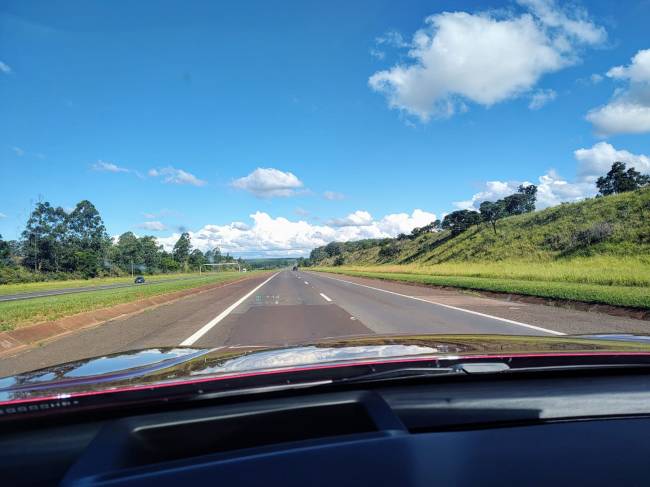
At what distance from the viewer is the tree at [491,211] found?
7569cm

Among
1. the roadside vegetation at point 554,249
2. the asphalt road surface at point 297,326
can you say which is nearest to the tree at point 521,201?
the roadside vegetation at point 554,249

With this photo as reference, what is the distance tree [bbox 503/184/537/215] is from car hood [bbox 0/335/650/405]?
284 feet

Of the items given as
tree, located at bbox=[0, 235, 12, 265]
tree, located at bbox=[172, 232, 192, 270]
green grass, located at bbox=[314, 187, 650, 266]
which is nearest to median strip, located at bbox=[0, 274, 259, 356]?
green grass, located at bbox=[314, 187, 650, 266]

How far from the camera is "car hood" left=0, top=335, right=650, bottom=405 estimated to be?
234cm

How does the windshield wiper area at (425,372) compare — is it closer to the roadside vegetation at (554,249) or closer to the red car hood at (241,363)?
the red car hood at (241,363)

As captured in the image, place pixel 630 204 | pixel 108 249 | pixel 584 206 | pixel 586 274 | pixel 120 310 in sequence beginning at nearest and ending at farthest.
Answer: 1. pixel 120 310
2. pixel 586 274
3. pixel 630 204
4. pixel 584 206
5. pixel 108 249

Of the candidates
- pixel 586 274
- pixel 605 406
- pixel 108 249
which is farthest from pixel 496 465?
pixel 108 249

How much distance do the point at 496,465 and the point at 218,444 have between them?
1.23m

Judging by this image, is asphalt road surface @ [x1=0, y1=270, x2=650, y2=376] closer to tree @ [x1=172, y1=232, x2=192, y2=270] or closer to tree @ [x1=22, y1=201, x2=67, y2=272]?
tree @ [x1=22, y1=201, x2=67, y2=272]

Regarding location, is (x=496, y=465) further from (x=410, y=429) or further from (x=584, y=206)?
(x=584, y=206)

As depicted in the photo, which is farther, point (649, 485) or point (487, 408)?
point (487, 408)

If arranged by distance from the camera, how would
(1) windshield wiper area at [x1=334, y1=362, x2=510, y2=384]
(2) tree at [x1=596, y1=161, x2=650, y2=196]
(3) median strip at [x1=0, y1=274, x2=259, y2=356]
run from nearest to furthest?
(1) windshield wiper area at [x1=334, y1=362, x2=510, y2=384] → (3) median strip at [x1=0, y1=274, x2=259, y2=356] → (2) tree at [x1=596, y1=161, x2=650, y2=196]

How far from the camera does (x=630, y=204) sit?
44062mm

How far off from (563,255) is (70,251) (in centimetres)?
9064
